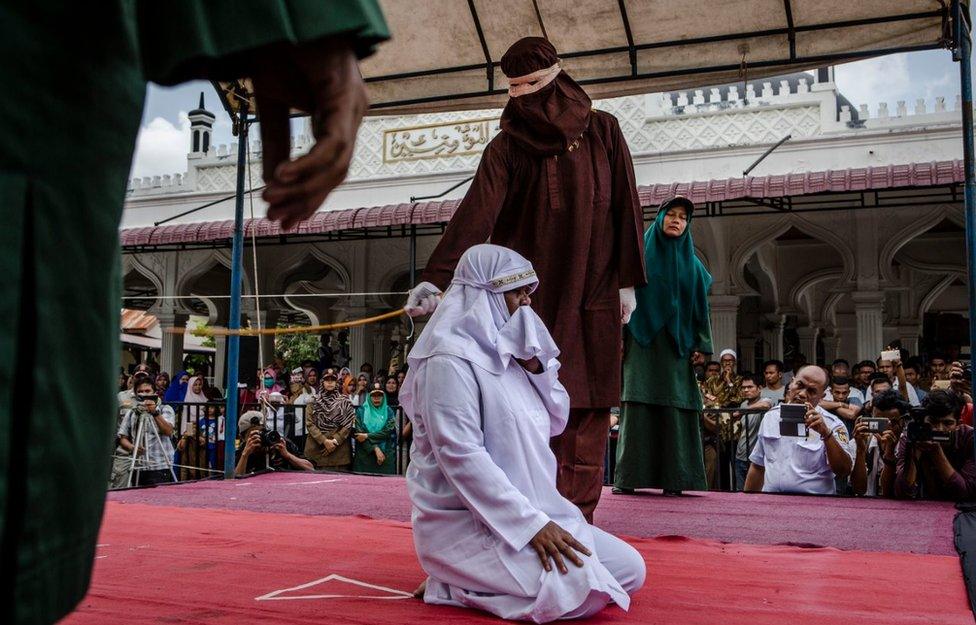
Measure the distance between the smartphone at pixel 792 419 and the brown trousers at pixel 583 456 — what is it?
82.7 inches

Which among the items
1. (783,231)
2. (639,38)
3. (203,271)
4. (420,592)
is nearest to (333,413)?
(639,38)

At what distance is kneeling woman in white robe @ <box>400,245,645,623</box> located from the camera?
87.8 inches

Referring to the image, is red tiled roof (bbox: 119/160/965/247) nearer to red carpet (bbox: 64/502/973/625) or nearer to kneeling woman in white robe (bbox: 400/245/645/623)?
red carpet (bbox: 64/502/973/625)

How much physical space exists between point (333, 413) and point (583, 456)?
18.0 ft

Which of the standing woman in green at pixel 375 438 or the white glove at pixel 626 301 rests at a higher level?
the white glove at pixel 626 301

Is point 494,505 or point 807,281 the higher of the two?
point 807,281

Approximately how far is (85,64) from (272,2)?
198 millimetres

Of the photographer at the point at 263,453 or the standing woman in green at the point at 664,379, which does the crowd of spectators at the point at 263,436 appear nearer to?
the photographer at the point at 263,453

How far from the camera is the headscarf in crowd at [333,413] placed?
326 inches

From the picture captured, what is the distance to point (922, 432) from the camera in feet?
15.6

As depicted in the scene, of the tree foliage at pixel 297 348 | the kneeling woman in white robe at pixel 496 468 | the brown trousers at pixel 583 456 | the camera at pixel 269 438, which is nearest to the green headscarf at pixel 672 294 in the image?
the brown trousers at pixel 583 456

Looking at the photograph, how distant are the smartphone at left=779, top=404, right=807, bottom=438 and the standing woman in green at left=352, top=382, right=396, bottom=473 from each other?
14.0 feet

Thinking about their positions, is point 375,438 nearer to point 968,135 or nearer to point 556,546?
point 968,135

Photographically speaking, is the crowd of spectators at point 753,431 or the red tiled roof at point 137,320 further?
the red tiled roof at point 137,320
